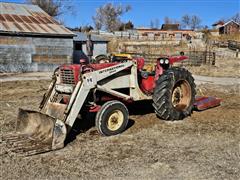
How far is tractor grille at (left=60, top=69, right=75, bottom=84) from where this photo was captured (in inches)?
260

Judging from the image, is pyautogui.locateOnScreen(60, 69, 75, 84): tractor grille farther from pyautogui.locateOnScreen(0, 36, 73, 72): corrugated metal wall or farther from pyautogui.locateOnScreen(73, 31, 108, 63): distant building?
pyautogui.locateOnScreen(73, 31, 108, 63): distant building

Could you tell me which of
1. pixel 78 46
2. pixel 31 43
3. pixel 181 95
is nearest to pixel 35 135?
pixel 181 95

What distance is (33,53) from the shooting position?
2192cm

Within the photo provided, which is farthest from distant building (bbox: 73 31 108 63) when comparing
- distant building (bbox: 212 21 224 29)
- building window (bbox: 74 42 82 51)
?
distant building (bbox: 212 21 224 29)

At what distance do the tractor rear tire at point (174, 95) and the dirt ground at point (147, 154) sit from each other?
0.22m

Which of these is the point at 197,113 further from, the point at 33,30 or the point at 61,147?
the point at 33,30

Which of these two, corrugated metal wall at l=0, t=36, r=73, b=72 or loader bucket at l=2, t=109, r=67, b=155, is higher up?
corrugated metal wall at l=0, t=36, r=73, b=72

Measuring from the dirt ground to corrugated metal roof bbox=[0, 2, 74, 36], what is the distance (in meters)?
14.5

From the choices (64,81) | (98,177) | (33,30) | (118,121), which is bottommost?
(98,177)

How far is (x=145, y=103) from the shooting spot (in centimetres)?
909

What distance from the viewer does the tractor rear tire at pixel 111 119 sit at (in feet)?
20.4

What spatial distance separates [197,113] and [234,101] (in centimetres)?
238

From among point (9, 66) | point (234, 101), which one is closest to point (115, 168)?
point (234, 101)

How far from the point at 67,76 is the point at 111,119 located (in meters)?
1.23
